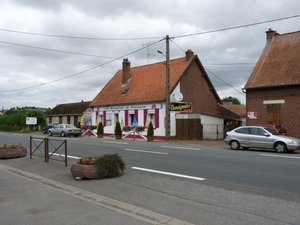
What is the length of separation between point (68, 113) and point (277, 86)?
3622 centimetres

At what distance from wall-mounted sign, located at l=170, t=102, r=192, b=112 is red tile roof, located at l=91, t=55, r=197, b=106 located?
1166mm

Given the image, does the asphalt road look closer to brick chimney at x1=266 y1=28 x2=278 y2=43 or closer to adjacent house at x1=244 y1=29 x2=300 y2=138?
adjacent house at x1=244 y1=29 x2=300 y2=138

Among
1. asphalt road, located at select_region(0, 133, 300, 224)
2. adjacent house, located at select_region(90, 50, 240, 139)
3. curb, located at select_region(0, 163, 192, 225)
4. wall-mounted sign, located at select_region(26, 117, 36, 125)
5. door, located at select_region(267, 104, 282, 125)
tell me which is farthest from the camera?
wall-mounted sign, located at select_region(26, 117, 36, 125)

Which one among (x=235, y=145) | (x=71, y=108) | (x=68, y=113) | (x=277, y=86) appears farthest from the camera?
(x=71, y=108)

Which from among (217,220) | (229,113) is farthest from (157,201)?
(229,113)

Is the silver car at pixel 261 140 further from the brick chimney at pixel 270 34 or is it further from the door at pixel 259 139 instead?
the brick chimney at pixel 270 34

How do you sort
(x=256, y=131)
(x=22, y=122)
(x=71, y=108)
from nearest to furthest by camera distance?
1. (x=256, y=131)
2. (x=71, y=108)
3. (x=22, y=122)

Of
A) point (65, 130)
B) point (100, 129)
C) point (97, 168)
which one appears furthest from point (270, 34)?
point (65, 130)

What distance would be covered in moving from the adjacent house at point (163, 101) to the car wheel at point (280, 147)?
36.1 ft

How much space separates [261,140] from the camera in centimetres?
1794

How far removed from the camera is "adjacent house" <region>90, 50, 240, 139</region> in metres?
29.8

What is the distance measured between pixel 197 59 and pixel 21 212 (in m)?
29.1

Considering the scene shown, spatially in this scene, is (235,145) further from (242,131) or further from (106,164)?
(106,164)

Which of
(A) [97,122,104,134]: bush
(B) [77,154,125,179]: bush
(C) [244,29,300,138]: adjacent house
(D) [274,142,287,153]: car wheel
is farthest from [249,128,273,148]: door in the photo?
(A) [97,122,104,134]: bush
